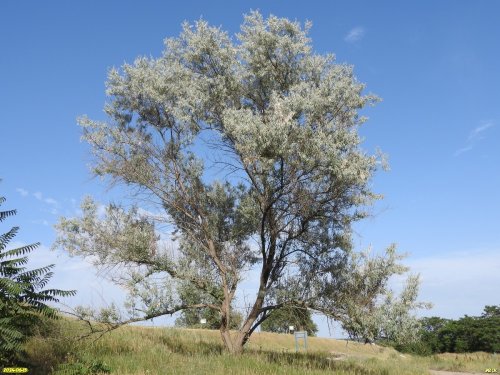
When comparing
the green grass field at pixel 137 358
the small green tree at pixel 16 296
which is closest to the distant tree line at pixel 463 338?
the green grass field at pixel 137 358

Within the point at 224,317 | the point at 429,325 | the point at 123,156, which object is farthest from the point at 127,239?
the point at 429,325

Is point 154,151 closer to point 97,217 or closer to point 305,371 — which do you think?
point 97,217

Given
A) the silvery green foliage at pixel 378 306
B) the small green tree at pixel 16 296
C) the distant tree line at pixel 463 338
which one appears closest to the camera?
the small green tree at pixel 16 296

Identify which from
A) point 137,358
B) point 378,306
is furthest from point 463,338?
point 137,358

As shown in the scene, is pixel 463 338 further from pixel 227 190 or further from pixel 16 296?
pixel 16 296

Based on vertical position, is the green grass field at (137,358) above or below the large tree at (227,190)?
below

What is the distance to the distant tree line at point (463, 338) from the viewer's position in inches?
1690

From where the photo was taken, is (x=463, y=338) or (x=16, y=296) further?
(x=463, y=338)

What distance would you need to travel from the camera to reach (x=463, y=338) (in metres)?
45.7
